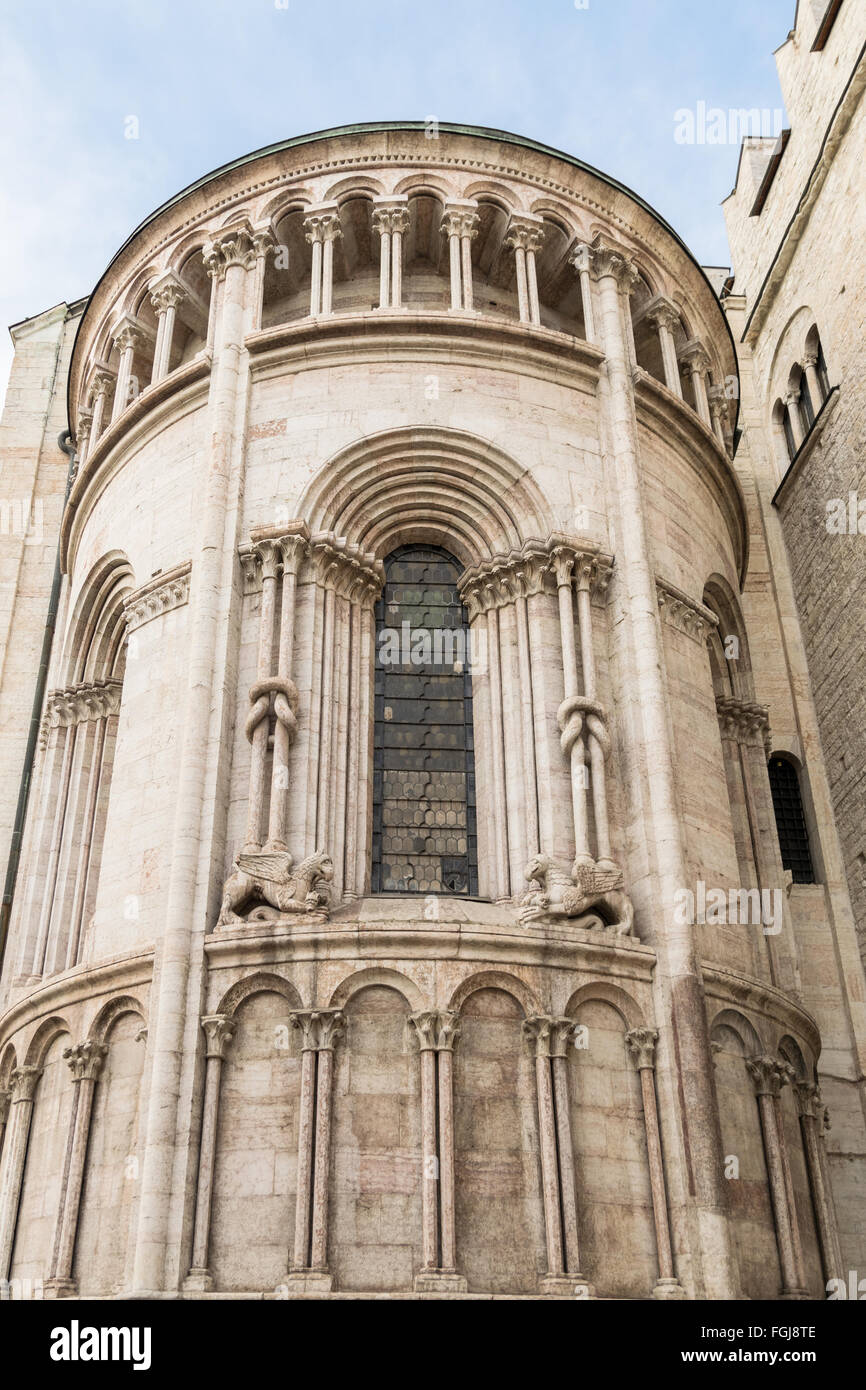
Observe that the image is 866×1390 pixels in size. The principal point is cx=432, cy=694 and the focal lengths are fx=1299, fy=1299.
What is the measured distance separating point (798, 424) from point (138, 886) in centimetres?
1588

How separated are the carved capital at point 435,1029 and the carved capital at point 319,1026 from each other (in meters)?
0.70

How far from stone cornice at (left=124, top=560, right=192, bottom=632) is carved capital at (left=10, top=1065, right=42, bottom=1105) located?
18.0ft

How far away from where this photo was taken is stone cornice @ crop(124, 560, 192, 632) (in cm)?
1587

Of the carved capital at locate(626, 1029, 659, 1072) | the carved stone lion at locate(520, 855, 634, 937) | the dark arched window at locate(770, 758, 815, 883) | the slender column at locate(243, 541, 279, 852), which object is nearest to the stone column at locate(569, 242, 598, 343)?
the slender column at locate(243, 541, 279, 852)

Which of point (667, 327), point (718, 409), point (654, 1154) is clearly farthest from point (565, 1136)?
point (718, 409)

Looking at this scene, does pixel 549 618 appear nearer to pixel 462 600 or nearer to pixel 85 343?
pixel 462 600

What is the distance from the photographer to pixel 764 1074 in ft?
45.8

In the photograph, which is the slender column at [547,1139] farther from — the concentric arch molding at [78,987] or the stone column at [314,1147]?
the concentric arch molding at [78,987]

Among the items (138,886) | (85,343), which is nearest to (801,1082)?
(138,886)

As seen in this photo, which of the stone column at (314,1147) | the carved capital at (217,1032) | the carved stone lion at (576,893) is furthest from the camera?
the carved stone lion at (576,893)

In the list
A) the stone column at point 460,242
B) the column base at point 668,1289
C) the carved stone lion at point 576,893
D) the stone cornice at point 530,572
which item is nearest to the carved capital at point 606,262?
the stone column at point 460,242

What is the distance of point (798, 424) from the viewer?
2420 cm

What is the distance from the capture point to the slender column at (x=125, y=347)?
1911cm

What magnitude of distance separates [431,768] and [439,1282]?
5.86 metres
